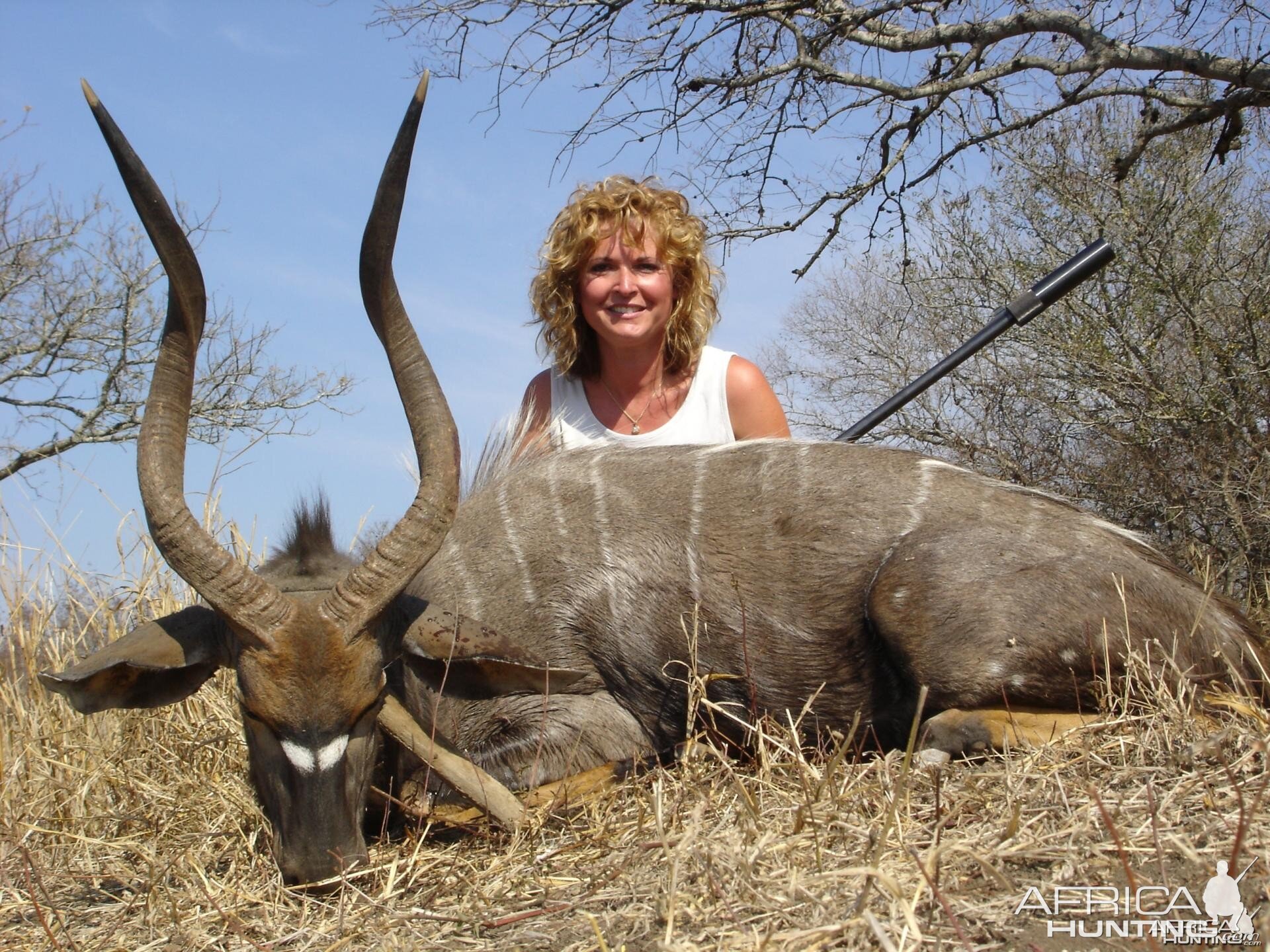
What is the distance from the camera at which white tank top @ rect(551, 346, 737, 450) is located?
4.82m

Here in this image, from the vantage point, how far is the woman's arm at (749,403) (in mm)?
4902

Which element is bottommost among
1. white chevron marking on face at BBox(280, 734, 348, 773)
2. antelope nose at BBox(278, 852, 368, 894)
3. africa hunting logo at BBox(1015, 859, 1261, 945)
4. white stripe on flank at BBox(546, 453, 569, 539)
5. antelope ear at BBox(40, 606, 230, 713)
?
africa hunting logo at BBox(1015, 859, 1261, 945)

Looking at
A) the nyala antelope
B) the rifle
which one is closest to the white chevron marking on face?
the nyala antelope

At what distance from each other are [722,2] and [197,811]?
5.69 metres

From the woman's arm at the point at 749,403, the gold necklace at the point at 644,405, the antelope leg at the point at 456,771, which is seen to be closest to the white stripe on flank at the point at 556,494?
the gold necklace at the point at 644,405

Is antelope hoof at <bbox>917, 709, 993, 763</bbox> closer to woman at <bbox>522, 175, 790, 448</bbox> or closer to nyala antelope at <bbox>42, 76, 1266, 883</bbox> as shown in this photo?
nyala antelope at <bbox>42, 76, 1266, 883</bbox>

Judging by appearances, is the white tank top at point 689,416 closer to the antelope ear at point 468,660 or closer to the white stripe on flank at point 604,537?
the white stripe on flank at point 604,537

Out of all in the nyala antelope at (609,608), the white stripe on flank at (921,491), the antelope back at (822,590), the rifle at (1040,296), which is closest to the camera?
the nyala antelope at (609,608)

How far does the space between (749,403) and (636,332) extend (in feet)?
1.91

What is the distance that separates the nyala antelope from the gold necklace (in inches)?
30.0

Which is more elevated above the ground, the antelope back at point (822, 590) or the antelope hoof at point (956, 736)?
the antelope back at point (822, 590)

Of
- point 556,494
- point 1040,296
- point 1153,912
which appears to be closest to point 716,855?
point 1153,912

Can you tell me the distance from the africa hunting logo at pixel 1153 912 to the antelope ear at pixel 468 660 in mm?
1449

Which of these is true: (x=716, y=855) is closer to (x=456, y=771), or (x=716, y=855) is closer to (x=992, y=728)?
(x=456, y=771)
